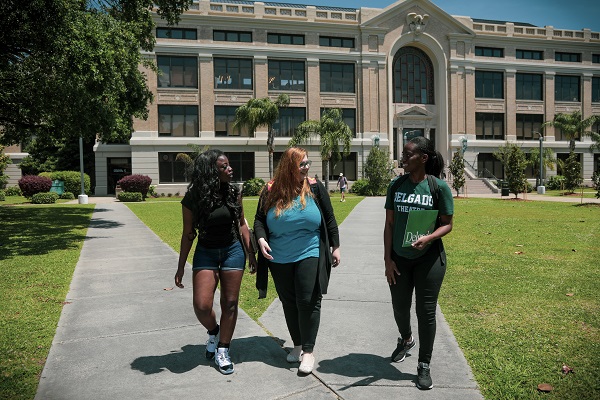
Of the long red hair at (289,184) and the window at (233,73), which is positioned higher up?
the window at (233,73)

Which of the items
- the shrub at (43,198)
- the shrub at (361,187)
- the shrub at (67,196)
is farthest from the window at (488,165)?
the shrub at (43,198)

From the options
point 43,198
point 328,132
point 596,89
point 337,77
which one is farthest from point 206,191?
point 596,89

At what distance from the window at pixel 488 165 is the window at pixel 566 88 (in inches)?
364

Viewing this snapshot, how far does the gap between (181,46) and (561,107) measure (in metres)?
36.8

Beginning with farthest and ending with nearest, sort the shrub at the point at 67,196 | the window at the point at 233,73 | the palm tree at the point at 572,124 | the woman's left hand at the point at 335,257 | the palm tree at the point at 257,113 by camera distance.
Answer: the palm tree at the point at 572,124
the window at the point at 233,73
the palm tree at the point at 257,113
the shrub at the point at 67,196
the woman's left hand at the point at 335,257

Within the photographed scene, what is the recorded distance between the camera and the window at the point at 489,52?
153ft

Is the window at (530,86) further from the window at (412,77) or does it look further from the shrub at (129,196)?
the shrub at (129,196)

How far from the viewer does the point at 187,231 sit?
14.5 ft

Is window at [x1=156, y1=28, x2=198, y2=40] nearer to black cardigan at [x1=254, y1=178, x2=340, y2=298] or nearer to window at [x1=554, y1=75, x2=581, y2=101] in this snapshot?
window at [x1=554, y1=75, x2=581, y2=101]

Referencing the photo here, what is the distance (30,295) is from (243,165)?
35224mm

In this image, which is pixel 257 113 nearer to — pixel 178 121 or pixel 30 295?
pixel 178 121

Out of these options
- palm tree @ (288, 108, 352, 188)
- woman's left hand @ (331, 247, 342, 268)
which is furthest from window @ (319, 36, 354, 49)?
woman's left hand @ (331, 247, 342, 268)

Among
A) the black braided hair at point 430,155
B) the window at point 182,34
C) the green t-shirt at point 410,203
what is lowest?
the green t-shirt at point 410,203

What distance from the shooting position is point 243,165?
4216cm
